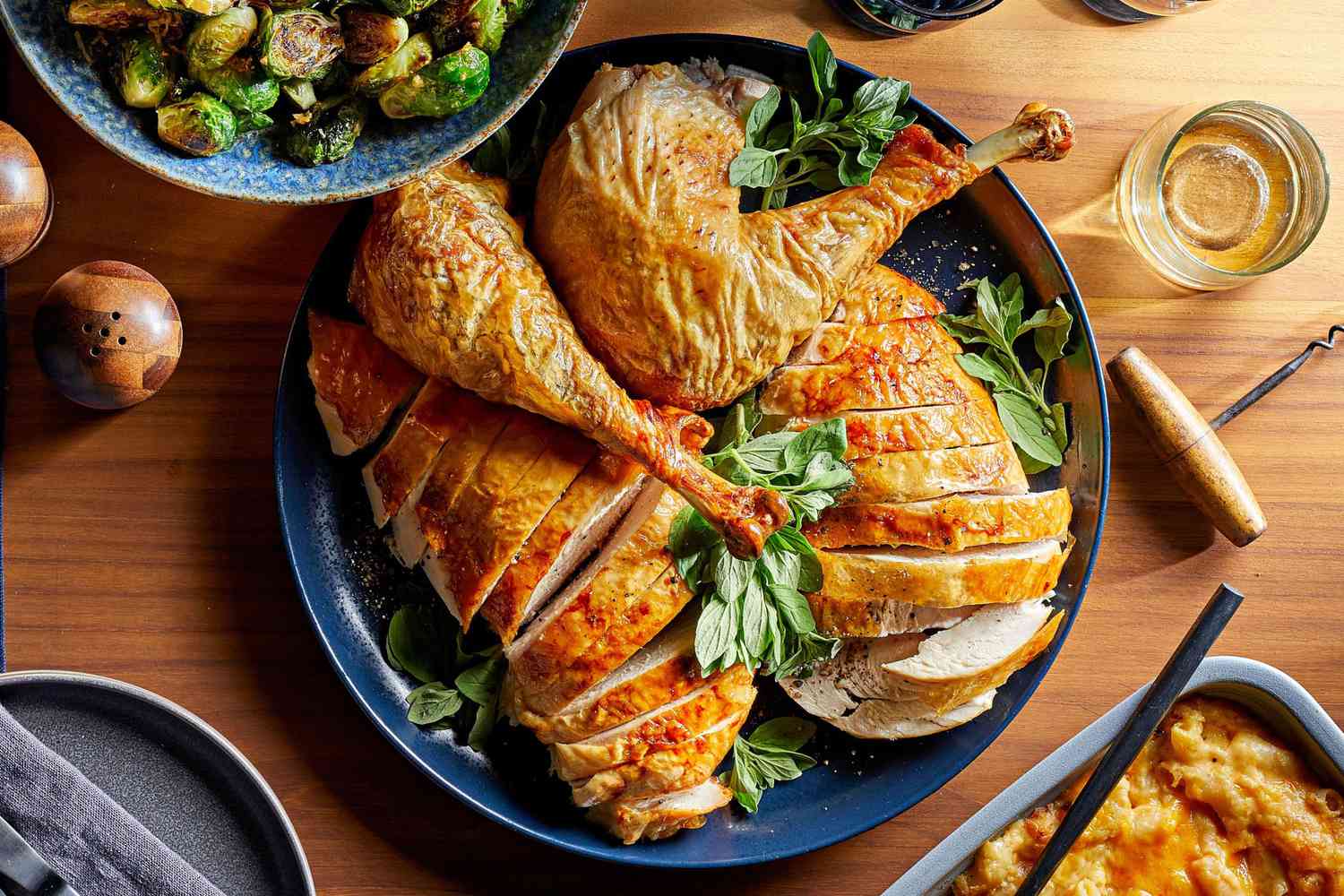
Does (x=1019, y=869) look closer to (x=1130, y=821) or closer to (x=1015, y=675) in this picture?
(x=1130, y=821)

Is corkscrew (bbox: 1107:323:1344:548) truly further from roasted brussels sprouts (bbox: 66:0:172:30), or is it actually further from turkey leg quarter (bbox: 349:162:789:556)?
roasted brussels sprouts (bbox: 66:0:172:30)

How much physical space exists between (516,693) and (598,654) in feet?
0.75

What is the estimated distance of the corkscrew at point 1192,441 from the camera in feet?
8.41

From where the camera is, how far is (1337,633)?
2730mm

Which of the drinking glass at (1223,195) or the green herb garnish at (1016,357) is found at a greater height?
the drinking glass at (1223,195)

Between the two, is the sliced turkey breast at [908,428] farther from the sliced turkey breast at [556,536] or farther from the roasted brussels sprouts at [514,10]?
the roasted brussels sprouts at [514,10]

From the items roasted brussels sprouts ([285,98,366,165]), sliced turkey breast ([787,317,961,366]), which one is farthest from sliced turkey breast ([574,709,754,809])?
roasted brussels sprouts ([285,98,366,165])

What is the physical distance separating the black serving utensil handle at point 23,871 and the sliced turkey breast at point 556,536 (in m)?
0.93

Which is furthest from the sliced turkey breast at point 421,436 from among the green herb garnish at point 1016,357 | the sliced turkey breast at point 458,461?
the green herb garnish at point 1016,357

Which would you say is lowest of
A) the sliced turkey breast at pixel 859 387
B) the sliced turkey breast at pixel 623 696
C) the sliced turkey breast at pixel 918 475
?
the sliced turkey breast at pixel 623 696

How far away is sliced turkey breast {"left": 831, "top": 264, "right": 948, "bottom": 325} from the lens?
2.32 metres

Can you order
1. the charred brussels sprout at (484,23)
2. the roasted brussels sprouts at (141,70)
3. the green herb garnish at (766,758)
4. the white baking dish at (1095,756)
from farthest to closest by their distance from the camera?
the green herb garnish at (766,758) < the white baking dish at (1095,756) < the charred brussels sprout at (484,23) < the roasted brussels sprouts at (141,70)

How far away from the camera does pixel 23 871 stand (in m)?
2.11

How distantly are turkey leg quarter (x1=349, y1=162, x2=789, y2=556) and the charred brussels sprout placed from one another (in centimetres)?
27
